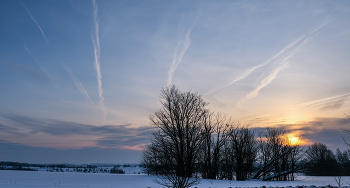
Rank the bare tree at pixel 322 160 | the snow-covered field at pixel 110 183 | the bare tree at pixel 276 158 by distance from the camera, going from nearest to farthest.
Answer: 1. the snow-covered field at pixel 110 183
2. the bare tree at pixel 276 158
3. the bare tree at pixel 322 160

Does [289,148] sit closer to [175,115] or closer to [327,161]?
[175,115]

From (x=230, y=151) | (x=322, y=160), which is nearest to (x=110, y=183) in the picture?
(x=230, y=151)

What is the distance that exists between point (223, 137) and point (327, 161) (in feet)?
135

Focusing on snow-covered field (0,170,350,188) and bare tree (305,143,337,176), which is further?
bare tree (305,143,337,176)

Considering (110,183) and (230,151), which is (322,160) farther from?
(110,183)

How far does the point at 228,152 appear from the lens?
108 ft

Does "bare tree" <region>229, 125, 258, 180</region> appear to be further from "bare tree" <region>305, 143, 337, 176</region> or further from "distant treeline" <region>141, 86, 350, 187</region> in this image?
"bare tree" <region>305, 143, 337, 176</region>

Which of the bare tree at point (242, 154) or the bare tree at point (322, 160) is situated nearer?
the bare tree at point (242, 154)

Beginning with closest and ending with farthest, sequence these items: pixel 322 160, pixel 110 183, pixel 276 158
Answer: pixel 110 183, pixel 276 158, pixel 322 160

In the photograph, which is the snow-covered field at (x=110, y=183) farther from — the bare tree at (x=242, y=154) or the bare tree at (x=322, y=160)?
the bare tree at (x=322, y=160)

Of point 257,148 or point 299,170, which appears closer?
point 299,170

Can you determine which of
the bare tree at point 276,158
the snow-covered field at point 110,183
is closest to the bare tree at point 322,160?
the bare tree at point 276,158

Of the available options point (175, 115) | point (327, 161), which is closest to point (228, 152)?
point (175, 115)

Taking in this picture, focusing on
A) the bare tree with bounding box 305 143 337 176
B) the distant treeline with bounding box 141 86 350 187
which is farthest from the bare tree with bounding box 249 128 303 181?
the bare tree with bounding box 305 143 337 176
